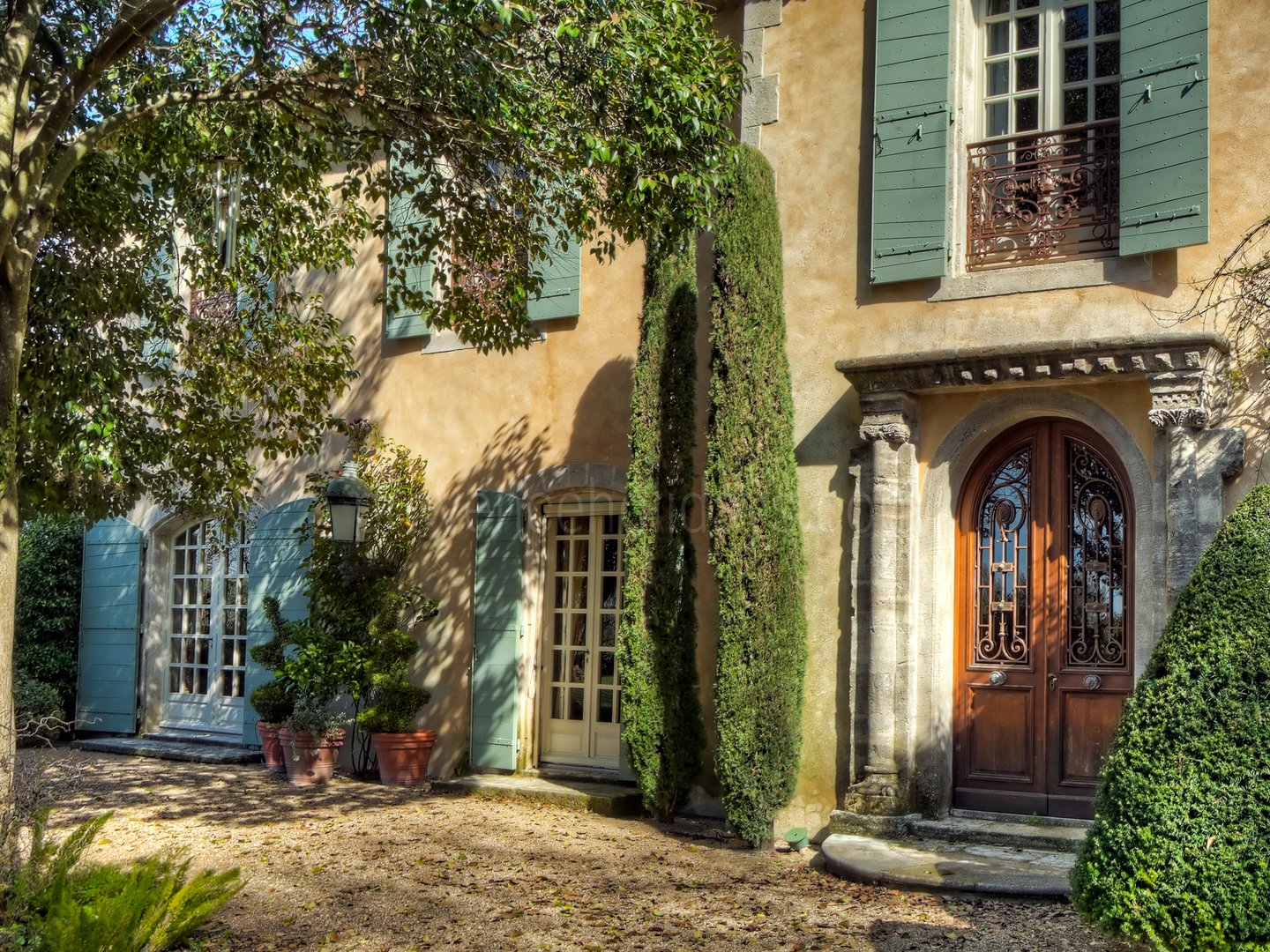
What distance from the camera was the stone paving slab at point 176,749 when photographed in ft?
38.3

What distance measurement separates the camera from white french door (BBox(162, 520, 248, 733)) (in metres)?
12.7

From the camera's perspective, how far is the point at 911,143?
830 cm

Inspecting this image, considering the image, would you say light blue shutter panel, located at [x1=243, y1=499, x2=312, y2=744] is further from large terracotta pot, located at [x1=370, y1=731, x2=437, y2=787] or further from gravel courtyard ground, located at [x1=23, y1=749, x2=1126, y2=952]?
gravel courtyard ground, located at [x1=23, y1=749, x2=1126, y2=952]

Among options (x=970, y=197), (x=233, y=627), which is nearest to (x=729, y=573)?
(x=970, y=197)

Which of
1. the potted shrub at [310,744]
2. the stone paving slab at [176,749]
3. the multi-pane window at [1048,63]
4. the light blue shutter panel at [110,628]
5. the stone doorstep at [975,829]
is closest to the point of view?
the stone doorstep at [975,829]

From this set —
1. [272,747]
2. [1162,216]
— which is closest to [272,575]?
[272,747]

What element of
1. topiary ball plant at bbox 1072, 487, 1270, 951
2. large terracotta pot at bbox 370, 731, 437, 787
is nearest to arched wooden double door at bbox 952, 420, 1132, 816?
topiary ball plant at bbox 1072, 487, 1270, 951

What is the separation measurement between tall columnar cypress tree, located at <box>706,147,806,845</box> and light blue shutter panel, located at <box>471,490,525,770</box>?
2304 millimetres

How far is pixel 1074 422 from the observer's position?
7.92 metres

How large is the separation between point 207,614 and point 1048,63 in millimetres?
9237

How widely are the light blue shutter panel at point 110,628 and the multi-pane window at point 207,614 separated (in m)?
0.37

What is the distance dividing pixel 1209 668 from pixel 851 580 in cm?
409

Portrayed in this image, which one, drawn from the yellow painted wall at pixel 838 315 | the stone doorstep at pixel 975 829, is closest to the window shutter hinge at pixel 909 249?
the yellow painted wall at pixel 838 315

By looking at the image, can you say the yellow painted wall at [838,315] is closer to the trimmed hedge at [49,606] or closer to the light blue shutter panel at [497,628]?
the light blue shutter panel at [497,628]
